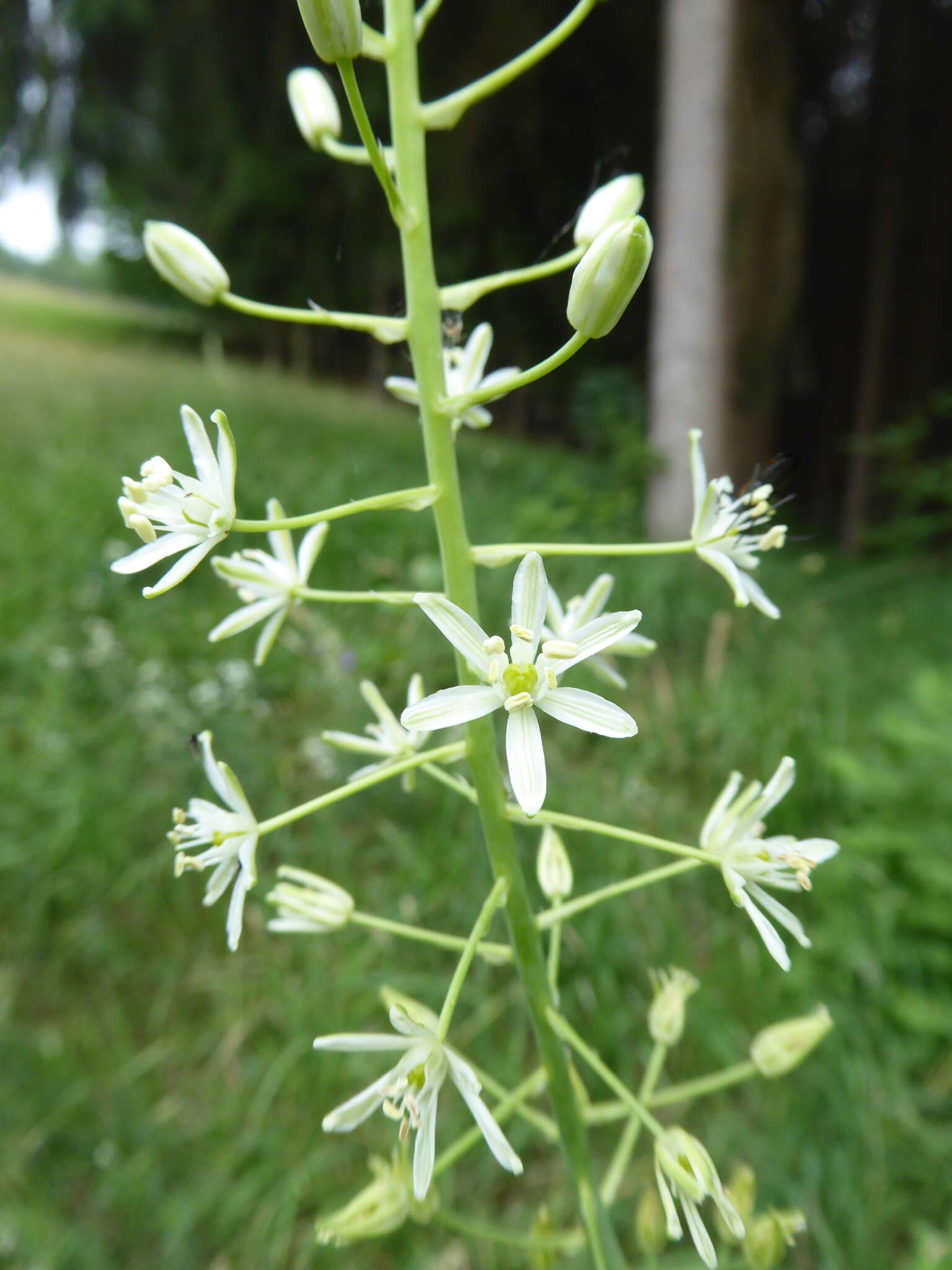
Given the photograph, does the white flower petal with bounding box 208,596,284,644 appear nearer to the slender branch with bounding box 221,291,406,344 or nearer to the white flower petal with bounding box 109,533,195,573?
the white flower petal with bounding box 109,533,195,573

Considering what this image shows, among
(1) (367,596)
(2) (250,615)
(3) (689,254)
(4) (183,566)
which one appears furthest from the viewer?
(3) (689,254)

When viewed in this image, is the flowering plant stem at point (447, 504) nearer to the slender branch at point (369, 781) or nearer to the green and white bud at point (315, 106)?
the slender branch at point (369, 781)

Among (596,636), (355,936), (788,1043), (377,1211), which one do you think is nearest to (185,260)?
(596,636)

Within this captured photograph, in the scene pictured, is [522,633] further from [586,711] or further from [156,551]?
[156,551]

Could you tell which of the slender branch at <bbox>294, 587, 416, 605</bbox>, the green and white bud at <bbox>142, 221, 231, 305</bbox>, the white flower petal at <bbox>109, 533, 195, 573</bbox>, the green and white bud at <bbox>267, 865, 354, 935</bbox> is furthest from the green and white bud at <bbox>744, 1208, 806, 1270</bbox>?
the green and white bud at <bbox>142, 221, 231, 305</bbox>

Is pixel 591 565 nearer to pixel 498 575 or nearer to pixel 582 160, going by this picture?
pixel 498 575

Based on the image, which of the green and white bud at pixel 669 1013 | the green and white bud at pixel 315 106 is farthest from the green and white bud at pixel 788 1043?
the green and white bud at pixel 315 106
